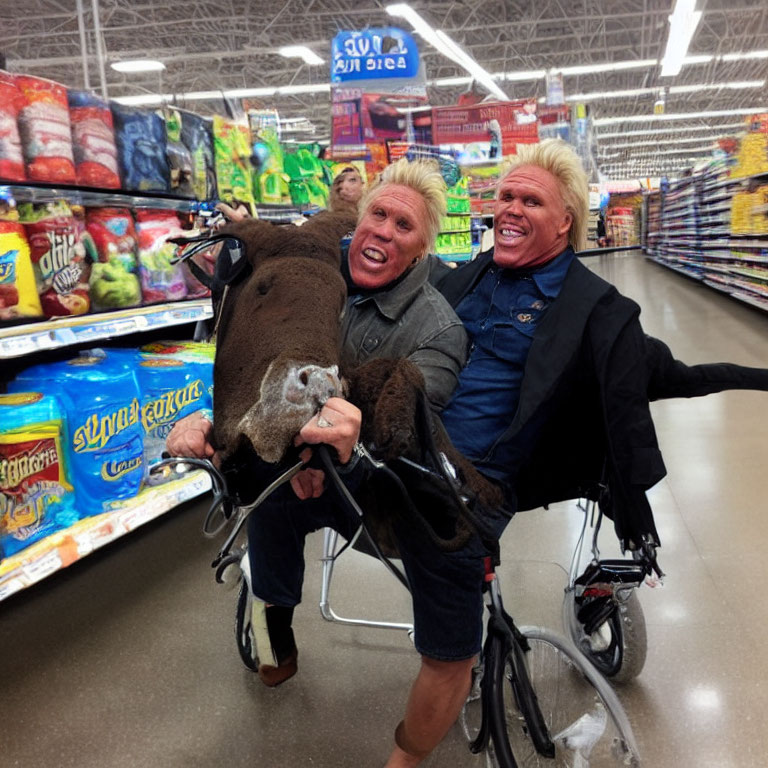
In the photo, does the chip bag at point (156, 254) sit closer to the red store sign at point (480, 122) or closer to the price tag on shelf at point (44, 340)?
the price tag on shelf at point (44, 340)

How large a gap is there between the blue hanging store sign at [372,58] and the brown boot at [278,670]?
650cm

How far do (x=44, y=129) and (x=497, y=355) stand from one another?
5.16 feet

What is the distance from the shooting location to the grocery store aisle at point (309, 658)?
1.76 m

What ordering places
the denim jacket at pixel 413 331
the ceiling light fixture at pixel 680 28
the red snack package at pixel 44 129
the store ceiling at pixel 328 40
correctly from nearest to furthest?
the denim jacket at pixel 413 331 < the red snack package at pixel 44 129 < the ceiling light fixture at pixel 680 28 < the store ceiling at pixel 328 40

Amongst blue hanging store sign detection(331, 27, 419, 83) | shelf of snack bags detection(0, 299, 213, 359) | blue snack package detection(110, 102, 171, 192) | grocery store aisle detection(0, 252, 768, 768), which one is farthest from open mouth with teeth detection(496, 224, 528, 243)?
blue hanging store sign detection(331, 27, 419, 83)

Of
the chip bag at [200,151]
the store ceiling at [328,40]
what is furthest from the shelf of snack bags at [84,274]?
→ the store ceiling at [328,40]

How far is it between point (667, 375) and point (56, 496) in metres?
1.72

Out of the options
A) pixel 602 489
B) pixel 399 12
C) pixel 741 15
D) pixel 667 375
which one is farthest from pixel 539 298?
pixel 741 15

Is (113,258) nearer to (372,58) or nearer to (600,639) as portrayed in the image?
(600,639)

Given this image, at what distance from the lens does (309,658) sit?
84.4 inches

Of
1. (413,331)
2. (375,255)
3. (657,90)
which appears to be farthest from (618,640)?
(657,90)

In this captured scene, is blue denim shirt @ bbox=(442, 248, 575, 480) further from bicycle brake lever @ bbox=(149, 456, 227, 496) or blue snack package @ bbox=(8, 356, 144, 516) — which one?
blue snack package @ bbox=(8, 356, 144, 516)

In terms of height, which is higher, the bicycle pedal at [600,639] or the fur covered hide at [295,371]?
the fur covered hide at [295,371]

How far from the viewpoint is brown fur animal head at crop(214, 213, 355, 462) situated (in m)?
0.90
